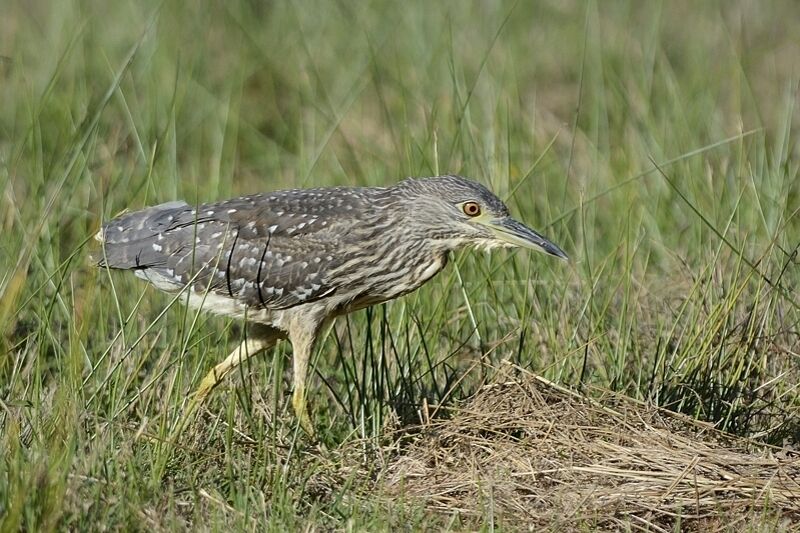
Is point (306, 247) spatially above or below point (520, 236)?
below

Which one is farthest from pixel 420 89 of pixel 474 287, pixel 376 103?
pixel 474 287

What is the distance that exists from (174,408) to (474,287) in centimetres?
200

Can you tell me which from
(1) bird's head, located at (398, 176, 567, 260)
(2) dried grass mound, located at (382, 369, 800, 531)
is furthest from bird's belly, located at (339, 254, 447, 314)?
(2) dried grass mound, located at (382, 369, 800, 531)

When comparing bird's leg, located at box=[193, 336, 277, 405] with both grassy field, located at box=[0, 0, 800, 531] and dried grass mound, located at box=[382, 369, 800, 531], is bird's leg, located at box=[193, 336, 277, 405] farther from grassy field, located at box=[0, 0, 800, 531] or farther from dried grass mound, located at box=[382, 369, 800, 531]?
dried grass mound, located at box=[382, 369, 800, 531]

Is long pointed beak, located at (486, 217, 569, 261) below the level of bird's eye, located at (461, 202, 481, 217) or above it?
below

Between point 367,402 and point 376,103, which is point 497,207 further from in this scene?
point 376,103

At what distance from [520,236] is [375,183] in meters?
2.34

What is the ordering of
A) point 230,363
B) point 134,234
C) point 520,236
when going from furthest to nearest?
point 134,234
point 230,363
point 520,236

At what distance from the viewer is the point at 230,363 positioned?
20.6 feet

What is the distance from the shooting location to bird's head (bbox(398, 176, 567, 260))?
19.5 feet

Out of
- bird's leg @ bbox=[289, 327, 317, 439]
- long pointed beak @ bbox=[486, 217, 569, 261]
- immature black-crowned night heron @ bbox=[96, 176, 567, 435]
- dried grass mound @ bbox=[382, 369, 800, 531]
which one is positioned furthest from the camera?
immature black-crowned night heron @ bbox=[96, 176, 567, 435]

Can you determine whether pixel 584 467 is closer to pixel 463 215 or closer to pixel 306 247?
pixel 463 215

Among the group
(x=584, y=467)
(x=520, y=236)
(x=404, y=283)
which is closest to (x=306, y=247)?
(x=404, y=283)

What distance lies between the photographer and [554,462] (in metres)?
5.38
